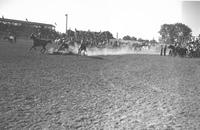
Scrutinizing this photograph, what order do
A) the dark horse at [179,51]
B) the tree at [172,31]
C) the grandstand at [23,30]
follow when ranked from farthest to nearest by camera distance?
1. the tree at [172,31]
2. the grandstand at [23,30]
3. the dark horse at [179,51]

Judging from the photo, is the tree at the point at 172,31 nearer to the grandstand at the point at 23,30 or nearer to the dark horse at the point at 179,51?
the grandstand at the point at 23,30

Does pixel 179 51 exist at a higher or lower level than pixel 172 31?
lower

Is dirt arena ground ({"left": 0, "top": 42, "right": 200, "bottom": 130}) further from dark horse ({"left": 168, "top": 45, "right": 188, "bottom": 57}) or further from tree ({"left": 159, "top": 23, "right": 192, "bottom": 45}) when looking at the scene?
tree ({"left": 159, "top": 23, "right": 192, "bottom": 45})

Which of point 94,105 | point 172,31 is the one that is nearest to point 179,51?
point 94,105

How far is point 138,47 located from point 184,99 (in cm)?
3496

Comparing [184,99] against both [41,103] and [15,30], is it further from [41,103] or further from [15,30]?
[15,30]

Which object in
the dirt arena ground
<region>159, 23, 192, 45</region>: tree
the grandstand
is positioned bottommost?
the dirt arena ground

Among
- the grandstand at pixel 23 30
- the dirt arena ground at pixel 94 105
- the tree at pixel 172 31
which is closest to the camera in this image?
the dirt arena ground at pixel 94 105

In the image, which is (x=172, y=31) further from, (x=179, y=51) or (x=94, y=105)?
(x=94, y=105)

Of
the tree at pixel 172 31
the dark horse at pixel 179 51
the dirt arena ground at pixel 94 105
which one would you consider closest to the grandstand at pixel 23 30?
the dark horse at pixel 179 51

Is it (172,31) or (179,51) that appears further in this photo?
(172,31)

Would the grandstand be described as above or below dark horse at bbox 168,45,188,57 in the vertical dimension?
above

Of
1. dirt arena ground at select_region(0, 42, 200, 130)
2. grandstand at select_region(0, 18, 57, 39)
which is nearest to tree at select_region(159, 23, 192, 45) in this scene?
grandstand at select_region(0, 18, 57, 39)

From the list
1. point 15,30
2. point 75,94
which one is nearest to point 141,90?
point 75,94
